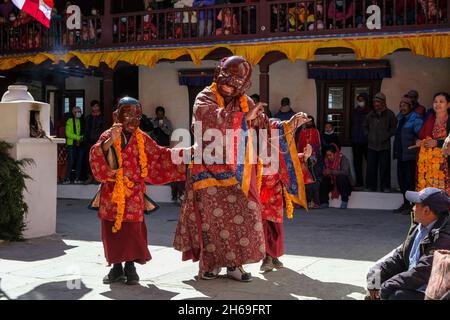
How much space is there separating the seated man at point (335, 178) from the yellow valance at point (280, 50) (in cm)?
180

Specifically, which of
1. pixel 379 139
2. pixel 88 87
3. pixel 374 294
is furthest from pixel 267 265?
pixel 88 87

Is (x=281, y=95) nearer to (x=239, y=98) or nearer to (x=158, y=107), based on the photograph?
(x=158, y=107)

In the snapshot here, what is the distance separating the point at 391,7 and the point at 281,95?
323 cm

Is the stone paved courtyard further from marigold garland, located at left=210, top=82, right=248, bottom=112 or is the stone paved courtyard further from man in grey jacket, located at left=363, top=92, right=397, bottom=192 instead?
man in grey jacket, located at left=363, top=92, right=397, bottom=192

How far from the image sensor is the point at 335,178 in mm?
11117

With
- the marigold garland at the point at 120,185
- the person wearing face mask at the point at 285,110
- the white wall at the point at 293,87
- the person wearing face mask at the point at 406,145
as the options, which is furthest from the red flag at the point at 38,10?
the person wearing face mask at the point at 406,145

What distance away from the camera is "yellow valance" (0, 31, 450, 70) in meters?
10.6

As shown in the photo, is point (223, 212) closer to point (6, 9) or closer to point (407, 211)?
point (407, 211)

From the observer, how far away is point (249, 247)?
523 cm

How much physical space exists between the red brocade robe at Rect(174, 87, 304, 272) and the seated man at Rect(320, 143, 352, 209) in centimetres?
591

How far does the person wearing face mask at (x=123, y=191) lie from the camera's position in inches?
206

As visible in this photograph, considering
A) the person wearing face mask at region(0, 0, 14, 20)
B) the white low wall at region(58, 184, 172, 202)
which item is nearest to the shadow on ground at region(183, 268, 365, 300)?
the white low wall at region(58, 184, 172, 202)

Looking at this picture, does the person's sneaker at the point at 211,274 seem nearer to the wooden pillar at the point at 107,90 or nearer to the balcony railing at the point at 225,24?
the balcony railing at the point at 225,24

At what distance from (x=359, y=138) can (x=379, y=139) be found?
96 centimetres
